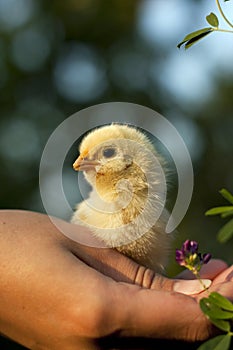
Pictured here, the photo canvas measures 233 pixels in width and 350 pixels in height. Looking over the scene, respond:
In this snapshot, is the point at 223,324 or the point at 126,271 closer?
the point at 223,324

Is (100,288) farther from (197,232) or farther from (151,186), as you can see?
(197,232)

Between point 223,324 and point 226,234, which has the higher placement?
point 226,234

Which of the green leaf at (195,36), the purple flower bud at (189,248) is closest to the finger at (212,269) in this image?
the purple flower bud at (189,248)

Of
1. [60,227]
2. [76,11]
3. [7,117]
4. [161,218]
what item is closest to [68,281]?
[60,227]

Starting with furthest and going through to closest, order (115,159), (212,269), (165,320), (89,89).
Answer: (89,89) < (115,159) < (212,269) < (165,320)

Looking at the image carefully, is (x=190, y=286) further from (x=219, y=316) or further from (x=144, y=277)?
(x=219, y=316)

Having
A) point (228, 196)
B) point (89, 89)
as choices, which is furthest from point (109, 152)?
point (89, 89)
